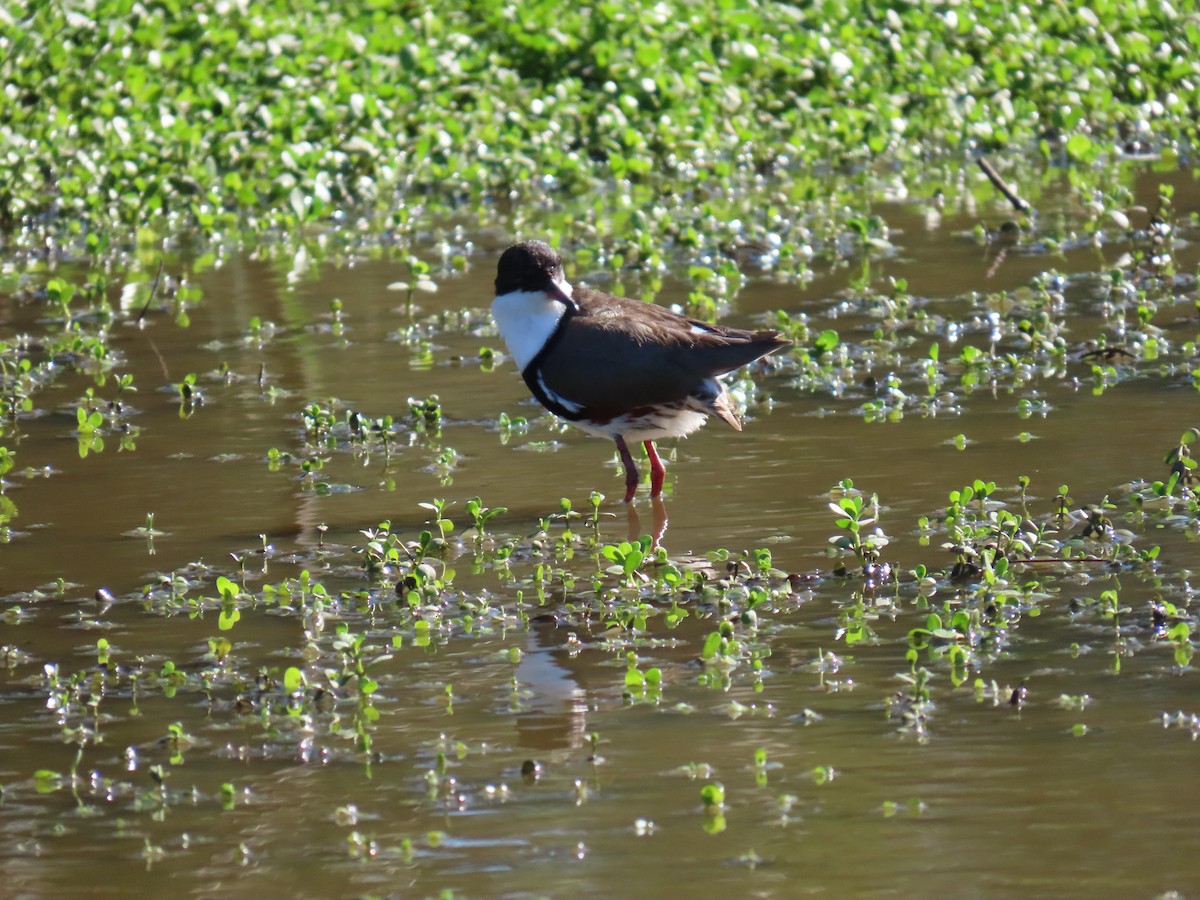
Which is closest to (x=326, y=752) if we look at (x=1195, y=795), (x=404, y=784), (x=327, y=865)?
(x=404, y=784)

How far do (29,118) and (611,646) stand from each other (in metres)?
9.55

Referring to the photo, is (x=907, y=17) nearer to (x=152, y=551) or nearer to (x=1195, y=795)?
(x=152, y=551)

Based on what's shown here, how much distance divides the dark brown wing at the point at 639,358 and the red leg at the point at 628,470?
1.05ft

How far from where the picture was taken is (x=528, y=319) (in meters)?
8.54

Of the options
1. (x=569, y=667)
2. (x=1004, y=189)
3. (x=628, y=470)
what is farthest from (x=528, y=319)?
(x=1004, y=189)

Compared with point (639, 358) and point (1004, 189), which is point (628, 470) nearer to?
point (639, 358)

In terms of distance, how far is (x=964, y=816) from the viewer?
5055mm

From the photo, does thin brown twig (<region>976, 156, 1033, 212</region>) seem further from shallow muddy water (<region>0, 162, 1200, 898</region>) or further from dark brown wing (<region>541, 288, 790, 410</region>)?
dark brown wing (<region>541, 288, 790, 410</region>)

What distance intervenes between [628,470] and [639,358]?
0.52 meters

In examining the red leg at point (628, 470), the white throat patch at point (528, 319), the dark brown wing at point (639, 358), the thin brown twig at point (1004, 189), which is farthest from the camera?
the thin brown twig at point (1004, 189)

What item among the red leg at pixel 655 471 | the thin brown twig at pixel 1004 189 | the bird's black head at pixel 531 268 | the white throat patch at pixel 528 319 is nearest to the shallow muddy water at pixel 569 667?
the red leg at pixel 655 471

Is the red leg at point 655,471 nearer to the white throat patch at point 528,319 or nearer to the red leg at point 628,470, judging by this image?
the red leg at point 628,470

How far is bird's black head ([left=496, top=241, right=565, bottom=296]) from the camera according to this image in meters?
8.54

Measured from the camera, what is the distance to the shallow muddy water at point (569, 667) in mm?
4992
